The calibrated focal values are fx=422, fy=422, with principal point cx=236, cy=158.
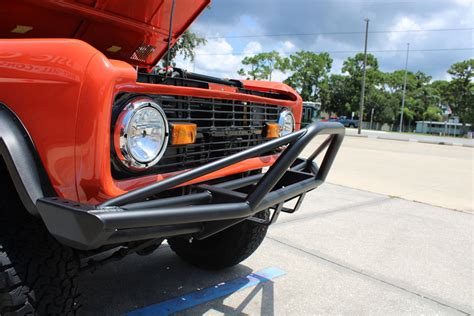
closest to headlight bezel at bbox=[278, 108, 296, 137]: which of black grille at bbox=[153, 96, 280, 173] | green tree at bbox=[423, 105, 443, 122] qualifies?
black grille at bbox=[153, 96, 280, 173]

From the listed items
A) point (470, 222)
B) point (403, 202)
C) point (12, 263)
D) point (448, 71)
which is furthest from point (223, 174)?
point (448, 71)

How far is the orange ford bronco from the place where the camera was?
1.59 metres

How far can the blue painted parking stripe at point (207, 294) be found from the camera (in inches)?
110

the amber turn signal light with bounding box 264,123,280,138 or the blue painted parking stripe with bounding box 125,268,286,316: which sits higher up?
the amber turn signal light with bounding box 264,123,280,138

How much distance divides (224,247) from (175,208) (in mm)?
1745

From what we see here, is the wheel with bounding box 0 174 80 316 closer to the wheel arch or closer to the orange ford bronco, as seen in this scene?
the orange ford bronco

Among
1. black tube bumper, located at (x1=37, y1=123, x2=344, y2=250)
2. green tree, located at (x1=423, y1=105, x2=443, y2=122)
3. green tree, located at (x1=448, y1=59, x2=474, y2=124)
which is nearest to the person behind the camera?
black tube bumper, located at (x1=37, y1=123, x2=344, y2=250)

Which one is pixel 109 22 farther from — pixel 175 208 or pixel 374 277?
pixel 374 277

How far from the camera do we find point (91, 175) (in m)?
1.62

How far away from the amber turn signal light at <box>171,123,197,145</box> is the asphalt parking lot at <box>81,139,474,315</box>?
4.44ft

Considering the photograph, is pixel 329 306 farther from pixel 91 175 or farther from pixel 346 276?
pixel 91 175

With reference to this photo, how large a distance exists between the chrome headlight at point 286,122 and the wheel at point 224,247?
650 mm

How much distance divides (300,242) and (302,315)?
60.3 inches

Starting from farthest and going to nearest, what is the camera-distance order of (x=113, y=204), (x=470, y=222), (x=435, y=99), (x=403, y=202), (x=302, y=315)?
(x=435, y=99) → (x=403, y=202) → (x=470, y=222) → (x=302, y=315) → (x=113, y=204)
